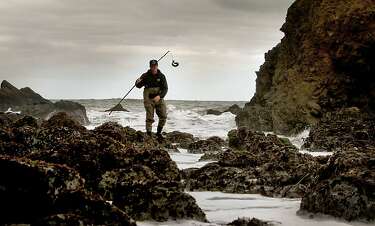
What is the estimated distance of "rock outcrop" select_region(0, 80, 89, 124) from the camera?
33844mm

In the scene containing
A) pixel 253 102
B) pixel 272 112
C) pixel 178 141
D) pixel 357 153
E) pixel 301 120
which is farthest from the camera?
pixel 253 102

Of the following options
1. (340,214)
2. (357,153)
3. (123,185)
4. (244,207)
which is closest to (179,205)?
(123,185)

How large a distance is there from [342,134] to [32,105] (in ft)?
99.1

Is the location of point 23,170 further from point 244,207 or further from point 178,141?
point 178,141

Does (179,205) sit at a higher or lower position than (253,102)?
lower

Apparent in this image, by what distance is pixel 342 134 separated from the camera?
12.4 metres

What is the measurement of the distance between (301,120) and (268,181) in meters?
12.3

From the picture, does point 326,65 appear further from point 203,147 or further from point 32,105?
point 32,105

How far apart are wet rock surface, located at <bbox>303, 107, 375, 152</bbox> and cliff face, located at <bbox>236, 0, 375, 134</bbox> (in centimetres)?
315

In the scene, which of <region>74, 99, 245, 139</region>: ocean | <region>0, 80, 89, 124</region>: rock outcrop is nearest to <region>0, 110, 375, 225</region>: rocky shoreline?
<region>74, 99, 245, 139</region>: ocean

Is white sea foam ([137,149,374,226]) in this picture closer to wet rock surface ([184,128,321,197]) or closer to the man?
wet rock surface ([184,128,321,197])

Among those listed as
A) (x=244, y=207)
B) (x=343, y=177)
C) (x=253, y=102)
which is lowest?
(x=244, y=207)

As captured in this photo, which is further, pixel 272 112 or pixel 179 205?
pixel 272 112

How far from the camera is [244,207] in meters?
5.21
